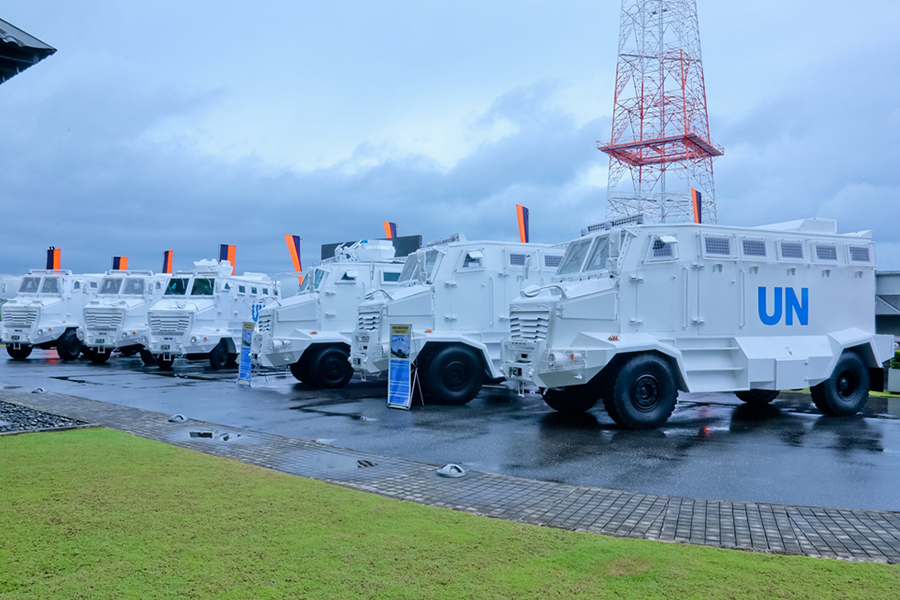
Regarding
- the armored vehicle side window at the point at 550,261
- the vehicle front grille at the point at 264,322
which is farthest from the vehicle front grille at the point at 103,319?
the armored vehicle side window at the point at 550,261

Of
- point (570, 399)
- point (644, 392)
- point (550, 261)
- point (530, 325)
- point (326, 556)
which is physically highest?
point (550, 261)

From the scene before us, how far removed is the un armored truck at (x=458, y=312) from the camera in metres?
13.4

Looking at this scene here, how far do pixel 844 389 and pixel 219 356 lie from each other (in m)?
17.0

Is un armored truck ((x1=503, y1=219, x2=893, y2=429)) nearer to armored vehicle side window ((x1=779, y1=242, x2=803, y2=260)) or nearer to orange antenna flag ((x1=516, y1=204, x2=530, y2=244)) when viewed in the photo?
armored vehicle side window ((x1=779, y1=242, x2=803, y2=260))

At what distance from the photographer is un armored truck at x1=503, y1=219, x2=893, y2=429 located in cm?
1011

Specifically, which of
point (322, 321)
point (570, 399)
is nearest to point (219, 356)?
point (322, 321)

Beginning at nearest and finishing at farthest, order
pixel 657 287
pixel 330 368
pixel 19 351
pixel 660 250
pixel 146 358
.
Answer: pixel 657 287, pixel 660 250, pixel 330 368, pixel 146 358, pixel 19 351

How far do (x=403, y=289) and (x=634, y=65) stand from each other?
16.9 meters

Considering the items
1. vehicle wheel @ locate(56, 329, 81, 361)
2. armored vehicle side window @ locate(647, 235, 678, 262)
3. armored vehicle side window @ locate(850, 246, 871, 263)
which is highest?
armored vehicle side window @ locate(850, 246, 871, 263)

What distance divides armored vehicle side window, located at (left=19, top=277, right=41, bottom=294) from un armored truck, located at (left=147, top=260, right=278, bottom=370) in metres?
6.81

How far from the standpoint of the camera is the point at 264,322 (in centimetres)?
1708

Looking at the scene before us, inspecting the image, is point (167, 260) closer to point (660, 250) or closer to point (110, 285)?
point (110, 285)

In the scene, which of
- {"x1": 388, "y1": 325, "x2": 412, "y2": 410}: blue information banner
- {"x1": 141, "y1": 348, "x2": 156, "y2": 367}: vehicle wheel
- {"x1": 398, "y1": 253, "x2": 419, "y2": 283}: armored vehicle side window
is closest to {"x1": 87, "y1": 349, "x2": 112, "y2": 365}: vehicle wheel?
{"x1": 141, "y1": 348, "x2": 156, "y2": 367}: vehicle wheel

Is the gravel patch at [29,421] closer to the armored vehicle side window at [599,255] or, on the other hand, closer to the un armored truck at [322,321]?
the un armored truck at [322,321]
